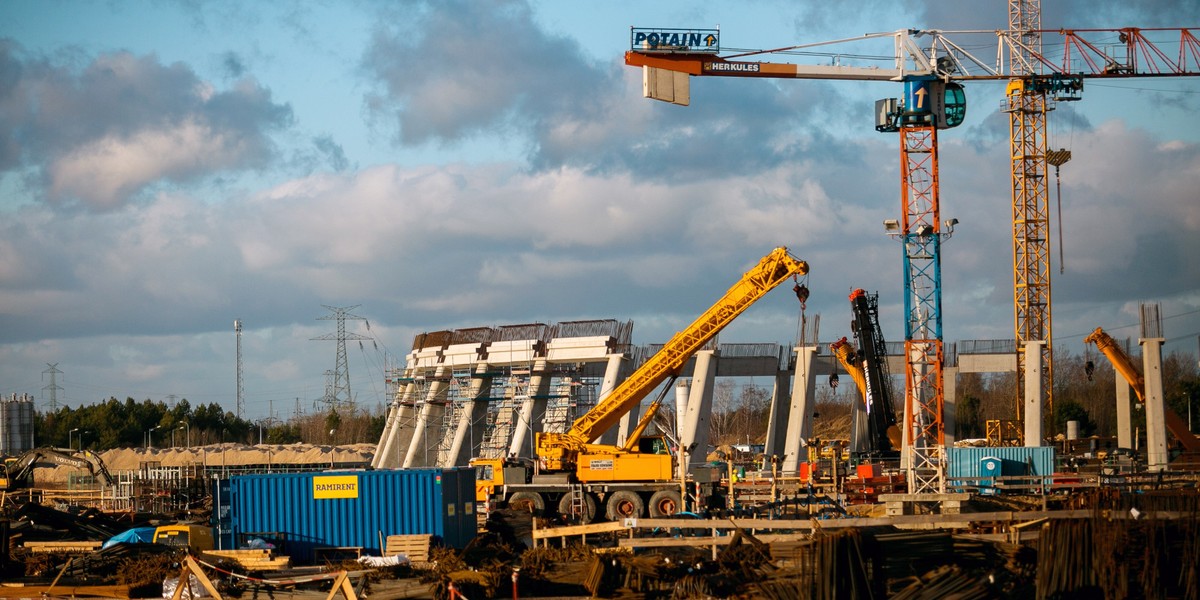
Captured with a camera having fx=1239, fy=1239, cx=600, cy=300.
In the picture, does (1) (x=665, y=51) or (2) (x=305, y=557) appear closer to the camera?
(2) (x=305, y=557)

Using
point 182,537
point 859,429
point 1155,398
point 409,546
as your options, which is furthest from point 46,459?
point 1155,398

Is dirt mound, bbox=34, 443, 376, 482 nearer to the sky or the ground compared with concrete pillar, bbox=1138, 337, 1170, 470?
nearer to the ground

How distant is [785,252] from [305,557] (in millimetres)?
15811

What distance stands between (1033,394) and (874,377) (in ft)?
22.7

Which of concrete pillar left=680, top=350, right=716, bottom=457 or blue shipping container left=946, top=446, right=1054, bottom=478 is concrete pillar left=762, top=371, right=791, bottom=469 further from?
blue shipping container left=946, top=446, right=1054, bottom=478

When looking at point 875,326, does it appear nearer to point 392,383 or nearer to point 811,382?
point 811,382

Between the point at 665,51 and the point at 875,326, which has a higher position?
the point at 665,51

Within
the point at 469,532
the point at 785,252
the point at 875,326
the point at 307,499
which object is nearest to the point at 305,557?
the point at 307,499

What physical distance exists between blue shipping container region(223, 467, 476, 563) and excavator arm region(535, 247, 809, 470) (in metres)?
7.54

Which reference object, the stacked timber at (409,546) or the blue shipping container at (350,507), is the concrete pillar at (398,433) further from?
the stacked timber at (409,546)

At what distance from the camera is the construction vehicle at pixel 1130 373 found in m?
48.8

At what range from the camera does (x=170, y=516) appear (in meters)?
39.9

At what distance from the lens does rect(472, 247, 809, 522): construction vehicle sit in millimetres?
35469

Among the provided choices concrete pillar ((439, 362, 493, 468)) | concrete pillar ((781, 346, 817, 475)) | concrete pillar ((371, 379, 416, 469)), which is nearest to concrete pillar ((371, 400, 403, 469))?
concrete pillar ((371, 379, 416, 469))
